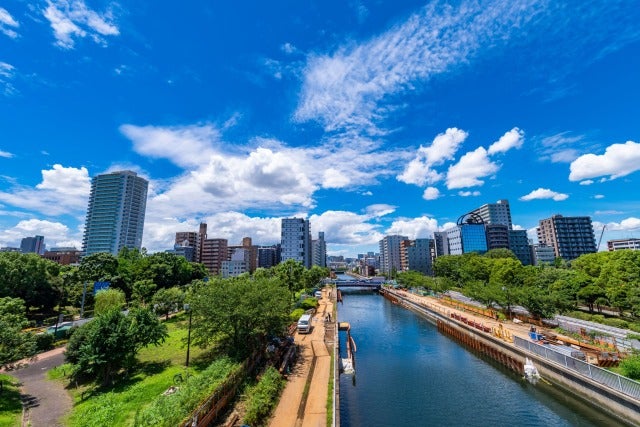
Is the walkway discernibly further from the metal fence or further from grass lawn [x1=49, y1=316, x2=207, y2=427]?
the metal fence

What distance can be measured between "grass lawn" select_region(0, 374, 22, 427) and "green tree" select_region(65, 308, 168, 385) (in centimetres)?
295

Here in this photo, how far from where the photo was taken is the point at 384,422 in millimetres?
20000

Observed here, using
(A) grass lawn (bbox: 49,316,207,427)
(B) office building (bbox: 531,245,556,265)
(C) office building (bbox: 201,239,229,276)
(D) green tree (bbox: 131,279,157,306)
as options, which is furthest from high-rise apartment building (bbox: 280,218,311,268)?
(A) grass lawn (bbox: 49,316,207,427)

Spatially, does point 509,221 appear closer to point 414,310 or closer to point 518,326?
point 414,310

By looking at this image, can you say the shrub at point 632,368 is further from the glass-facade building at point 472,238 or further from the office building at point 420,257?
the office building at point 420,257

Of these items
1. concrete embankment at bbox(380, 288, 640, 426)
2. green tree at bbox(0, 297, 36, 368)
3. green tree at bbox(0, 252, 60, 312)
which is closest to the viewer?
green tree at bbox(0, 297, 36, 368)

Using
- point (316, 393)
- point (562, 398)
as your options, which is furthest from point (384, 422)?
point (562, 398)

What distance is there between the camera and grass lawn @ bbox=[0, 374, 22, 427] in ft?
51.1

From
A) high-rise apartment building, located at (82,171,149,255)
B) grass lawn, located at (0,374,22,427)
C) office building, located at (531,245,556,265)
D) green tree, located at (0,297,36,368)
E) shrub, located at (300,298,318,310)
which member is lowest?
grass lawn, located at (0,374,22,427)

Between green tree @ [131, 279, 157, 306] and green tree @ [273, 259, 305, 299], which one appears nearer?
green tree @ [131, 279, 157, 306]

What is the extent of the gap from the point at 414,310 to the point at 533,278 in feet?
79.4

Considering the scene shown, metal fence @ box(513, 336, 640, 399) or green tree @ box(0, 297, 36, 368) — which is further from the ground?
green tree @ box(0, 297, 36, 368)

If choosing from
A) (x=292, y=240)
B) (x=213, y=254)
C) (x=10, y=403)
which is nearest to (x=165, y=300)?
(x=10, y=403)

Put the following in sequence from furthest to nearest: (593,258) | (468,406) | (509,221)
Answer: (509,221) → (593,258) → (468,406)
